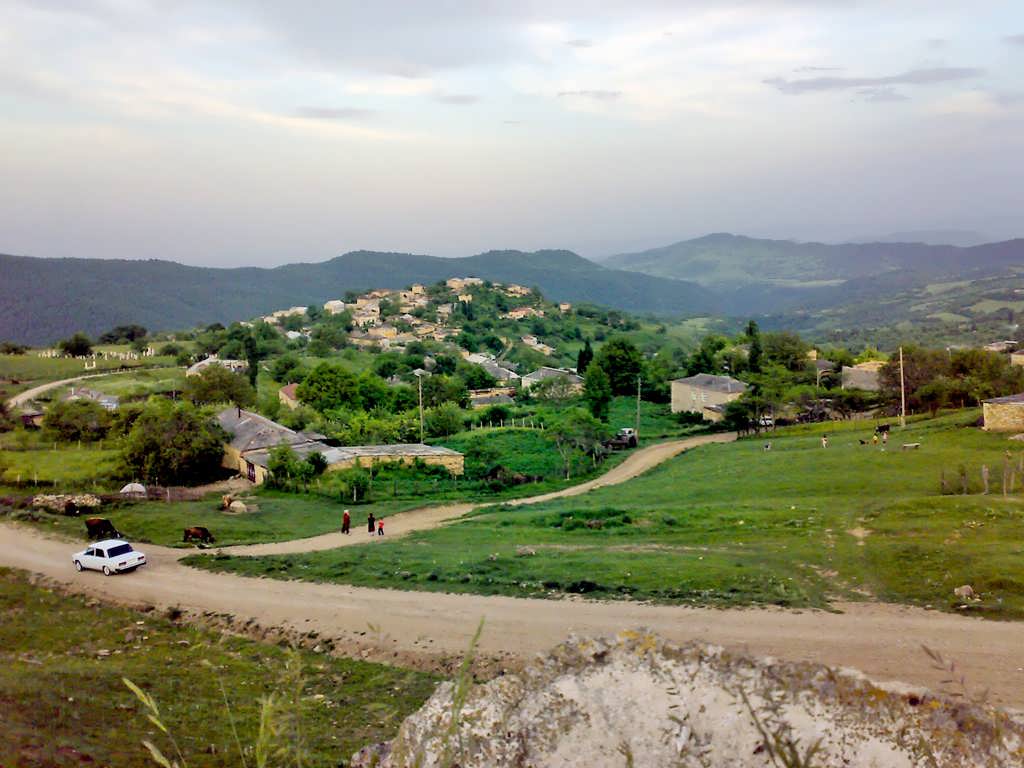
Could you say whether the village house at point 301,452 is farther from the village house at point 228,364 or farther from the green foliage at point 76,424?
the village house at point 228,364

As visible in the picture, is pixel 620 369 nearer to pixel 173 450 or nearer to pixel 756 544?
pixel 173 450

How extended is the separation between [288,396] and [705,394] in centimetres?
3700

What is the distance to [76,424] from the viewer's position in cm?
5472

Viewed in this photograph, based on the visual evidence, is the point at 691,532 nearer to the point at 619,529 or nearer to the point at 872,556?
the point at 619,529

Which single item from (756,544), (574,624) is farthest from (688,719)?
(756,544)

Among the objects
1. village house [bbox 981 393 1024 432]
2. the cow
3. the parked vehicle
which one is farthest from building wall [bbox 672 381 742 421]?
the cow

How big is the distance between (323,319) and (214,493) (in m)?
118

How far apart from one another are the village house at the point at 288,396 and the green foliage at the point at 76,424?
1571 cm

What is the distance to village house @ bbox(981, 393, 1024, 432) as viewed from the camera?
36.1 metres

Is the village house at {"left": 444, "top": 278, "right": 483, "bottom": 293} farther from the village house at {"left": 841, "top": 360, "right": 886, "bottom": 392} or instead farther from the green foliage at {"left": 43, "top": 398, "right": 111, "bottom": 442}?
the green foliage at {"left": 43, "top": 398, "right": 111, "bottom": 442}

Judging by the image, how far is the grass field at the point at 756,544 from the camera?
1823cm

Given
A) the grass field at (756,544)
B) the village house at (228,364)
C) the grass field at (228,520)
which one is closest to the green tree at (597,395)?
the grass field at (756,544)

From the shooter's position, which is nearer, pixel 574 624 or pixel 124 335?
pixel 574 624

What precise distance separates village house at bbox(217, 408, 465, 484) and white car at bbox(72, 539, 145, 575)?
16.2 m
